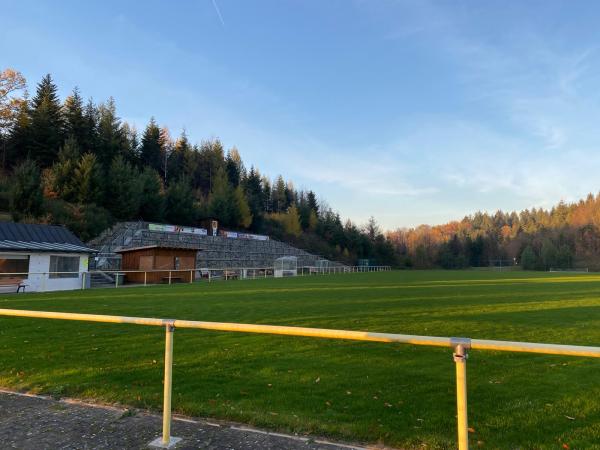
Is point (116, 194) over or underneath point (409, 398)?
over

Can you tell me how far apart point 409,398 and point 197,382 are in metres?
2.67

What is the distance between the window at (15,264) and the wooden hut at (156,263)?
9.53 m

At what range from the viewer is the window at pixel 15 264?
23844 millimetres

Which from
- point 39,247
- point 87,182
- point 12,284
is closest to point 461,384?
point 12,284

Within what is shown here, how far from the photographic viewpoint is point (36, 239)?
2734 centimetres

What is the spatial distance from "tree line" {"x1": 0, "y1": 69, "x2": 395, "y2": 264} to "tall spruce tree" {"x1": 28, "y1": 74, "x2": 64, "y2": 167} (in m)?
0.12

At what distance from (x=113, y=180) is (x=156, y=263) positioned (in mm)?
24888

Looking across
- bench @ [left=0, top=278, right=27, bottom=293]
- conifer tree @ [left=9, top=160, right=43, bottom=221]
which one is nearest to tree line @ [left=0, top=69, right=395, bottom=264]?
conifer tree @ [left=9, top=160, right=43, bottom=221]

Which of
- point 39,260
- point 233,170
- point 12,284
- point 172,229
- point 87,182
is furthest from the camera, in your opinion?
point 233,170

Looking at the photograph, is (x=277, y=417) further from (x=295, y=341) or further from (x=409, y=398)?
(x=295, y=341)

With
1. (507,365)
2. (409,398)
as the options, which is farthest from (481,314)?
(409,398)

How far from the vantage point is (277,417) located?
417 centimetres

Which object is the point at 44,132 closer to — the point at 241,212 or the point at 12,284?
the point at 241,212

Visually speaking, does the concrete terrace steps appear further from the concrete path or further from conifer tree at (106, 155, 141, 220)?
the concrete path
